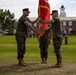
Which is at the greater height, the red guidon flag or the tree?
the red guidon flag

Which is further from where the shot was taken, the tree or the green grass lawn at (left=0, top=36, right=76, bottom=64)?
the tree

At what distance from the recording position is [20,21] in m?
13.3

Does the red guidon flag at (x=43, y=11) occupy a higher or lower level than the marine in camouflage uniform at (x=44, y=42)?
higher

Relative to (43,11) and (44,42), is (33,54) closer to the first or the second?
(44,42)

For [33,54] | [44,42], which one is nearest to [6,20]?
[33,54]

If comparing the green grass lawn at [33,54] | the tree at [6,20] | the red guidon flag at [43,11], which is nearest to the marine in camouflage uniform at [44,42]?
the red guidon flag at [43,11]

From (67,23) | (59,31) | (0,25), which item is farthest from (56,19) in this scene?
(67,23)

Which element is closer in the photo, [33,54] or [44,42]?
[44,42]

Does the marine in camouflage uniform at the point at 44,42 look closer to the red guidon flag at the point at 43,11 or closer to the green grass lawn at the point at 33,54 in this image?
the red guidon flag at the point at 43,11

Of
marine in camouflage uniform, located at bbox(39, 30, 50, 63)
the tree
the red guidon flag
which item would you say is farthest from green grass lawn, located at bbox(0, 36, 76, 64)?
the tree

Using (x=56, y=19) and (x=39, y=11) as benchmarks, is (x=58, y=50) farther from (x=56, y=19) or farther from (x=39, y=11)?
(x=39, y=11)

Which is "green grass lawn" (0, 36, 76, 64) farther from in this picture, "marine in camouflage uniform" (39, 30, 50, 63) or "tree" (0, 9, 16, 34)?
"tree" (0, 9, 16, 34)

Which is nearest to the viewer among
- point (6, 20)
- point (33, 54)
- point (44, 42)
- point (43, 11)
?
point (43, 11)

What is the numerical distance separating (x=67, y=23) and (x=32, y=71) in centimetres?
13286
